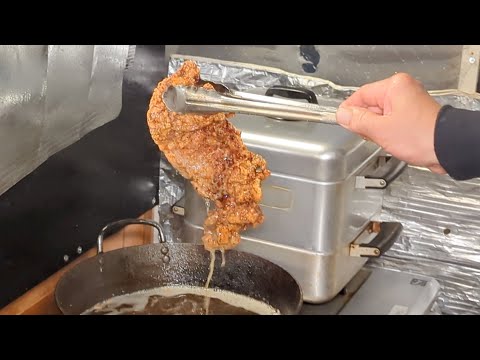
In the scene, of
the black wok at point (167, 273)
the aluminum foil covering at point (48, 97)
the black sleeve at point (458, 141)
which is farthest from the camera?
the black wok at point (167, 273)

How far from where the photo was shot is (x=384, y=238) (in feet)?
6.14

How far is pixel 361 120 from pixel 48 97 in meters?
0.66

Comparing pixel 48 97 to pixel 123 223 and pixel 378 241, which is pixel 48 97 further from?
pixel 378 241

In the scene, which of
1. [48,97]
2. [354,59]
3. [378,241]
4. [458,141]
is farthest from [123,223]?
[458,141]

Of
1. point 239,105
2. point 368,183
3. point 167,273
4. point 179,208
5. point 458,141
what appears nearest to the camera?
point 458,141

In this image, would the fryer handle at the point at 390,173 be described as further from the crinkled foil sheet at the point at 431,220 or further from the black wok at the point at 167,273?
the black wok at the point at 167,273

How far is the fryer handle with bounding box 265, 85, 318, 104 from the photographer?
5.80 ft

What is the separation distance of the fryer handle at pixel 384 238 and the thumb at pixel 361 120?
0.59 meters

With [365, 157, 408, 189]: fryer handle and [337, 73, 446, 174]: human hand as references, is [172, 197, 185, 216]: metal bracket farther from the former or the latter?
[337, 73, 446, 174]: human hand

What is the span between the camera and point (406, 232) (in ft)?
6.78

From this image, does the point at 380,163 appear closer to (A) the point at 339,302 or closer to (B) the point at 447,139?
(A) the point at 339,302

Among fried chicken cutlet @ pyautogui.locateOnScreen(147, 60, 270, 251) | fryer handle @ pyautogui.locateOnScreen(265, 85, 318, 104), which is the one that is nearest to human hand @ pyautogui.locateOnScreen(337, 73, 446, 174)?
fried chicken cutlet @ pyautogui.locateOnScreen(147, 60, 270, 251)

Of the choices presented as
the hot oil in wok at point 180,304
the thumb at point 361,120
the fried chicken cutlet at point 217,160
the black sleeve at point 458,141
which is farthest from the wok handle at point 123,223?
the black sleeve at point 458,141

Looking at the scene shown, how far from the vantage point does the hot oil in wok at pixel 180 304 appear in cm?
179
